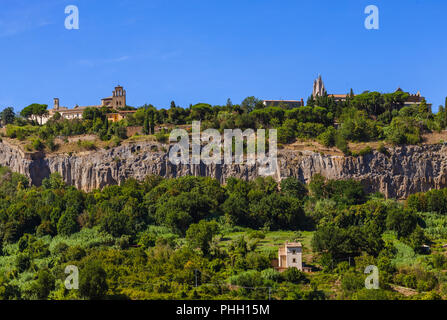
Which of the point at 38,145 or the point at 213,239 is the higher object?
the point at 38,145

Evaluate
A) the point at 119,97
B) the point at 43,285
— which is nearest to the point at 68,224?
the point at 43,285

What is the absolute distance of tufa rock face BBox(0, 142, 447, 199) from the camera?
2215 inches

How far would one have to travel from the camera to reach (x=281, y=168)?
56906 millimetres

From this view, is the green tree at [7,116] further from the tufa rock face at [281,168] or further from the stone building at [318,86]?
the stone building at [318,86]

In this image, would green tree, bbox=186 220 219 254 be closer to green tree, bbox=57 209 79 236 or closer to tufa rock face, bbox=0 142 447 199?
green tree, bbox=57 209 79 236

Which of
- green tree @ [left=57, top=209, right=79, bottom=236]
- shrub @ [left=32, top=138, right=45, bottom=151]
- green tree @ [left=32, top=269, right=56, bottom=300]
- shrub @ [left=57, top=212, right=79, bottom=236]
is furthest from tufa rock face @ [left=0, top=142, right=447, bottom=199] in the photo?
green tree @ [left=32, top=269, right=56, bottom=300]

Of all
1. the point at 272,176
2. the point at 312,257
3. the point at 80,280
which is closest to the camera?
the point at 80,280

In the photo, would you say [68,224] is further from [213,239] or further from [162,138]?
[162,138]

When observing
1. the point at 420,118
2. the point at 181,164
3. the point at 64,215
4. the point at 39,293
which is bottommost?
the point at 39,293

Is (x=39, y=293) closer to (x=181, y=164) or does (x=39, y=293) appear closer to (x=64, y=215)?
(x=64, y=215)

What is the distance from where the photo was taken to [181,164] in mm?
58625
